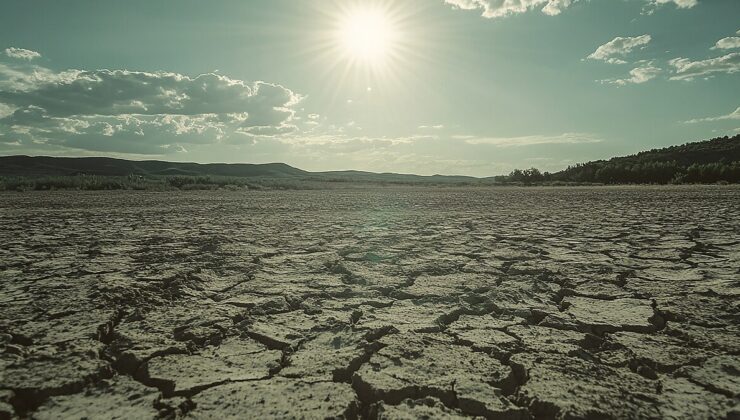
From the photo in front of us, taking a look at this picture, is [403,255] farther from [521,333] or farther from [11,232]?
[11,232]

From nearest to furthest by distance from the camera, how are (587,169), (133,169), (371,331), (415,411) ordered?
(415,411) → (371,331) → (587,169) → (133,169)

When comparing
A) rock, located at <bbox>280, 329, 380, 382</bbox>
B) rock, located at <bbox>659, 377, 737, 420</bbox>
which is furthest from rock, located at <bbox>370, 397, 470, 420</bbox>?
rock, located at <bbox>659, 377, 737, 420</bbox>

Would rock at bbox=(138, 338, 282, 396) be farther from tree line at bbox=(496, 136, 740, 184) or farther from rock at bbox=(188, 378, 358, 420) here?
tree line at bbox=(496, 136, 740, 184)

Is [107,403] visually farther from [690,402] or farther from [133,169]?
[133,169]

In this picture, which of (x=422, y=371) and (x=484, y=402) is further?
(x=422, y=371)

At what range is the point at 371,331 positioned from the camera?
6.26ft

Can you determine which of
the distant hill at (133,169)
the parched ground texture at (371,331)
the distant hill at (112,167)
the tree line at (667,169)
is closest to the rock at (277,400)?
the parched ground texture at (371,331)

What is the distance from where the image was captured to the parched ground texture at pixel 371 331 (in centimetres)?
133

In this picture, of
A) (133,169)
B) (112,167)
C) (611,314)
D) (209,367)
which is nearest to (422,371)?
(209,367)

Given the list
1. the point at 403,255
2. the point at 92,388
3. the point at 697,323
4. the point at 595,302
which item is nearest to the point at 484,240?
the point at 403,255

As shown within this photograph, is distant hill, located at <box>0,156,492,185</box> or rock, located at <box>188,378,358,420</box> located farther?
distant hill, located at <box>0,156,492,185</box>

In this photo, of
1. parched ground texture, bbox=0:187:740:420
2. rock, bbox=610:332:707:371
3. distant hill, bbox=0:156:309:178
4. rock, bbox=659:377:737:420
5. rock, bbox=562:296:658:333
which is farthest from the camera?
distant hill, bbox=0:156:309:178

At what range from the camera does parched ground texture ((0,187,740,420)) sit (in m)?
1.33

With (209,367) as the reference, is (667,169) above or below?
above
